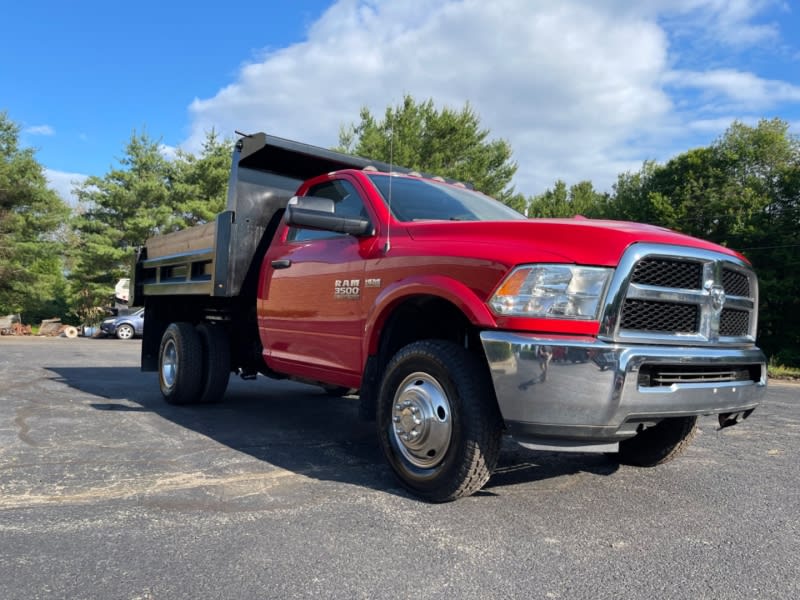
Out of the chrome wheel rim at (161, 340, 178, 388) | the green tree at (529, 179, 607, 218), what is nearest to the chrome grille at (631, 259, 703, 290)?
the chrome wheel rim at (161, 340, 178, 388)

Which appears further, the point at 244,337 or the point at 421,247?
the point at 244,337

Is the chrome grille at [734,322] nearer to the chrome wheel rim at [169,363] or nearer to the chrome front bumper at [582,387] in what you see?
the chrome front bumper at [582,387]

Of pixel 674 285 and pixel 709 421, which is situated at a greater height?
pixel 674 285

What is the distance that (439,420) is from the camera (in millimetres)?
3197

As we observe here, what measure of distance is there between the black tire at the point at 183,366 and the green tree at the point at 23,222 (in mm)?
28892

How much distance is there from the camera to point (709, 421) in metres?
6.00

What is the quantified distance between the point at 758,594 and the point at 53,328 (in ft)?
106

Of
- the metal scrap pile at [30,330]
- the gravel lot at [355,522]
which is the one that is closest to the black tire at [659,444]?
the gravel lot at [355,522]

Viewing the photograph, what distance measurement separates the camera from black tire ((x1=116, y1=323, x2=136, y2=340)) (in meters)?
25.1

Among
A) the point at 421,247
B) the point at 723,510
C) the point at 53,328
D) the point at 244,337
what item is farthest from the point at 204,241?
the point at 53,328

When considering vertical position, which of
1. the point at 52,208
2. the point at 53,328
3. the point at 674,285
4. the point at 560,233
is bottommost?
the point at 53,328

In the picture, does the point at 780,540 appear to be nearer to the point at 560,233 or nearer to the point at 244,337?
the point at 560,233

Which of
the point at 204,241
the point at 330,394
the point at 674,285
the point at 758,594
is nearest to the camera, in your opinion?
the point at 758,594

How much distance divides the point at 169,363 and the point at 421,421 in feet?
13.7
